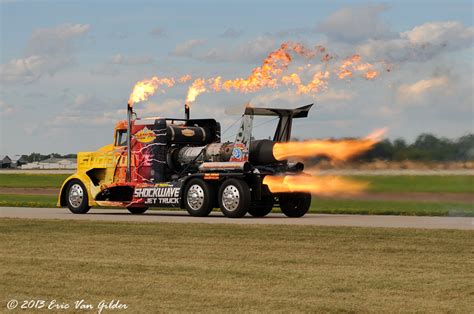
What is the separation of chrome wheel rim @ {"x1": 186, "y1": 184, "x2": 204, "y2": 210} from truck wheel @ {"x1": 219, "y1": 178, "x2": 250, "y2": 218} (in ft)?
2.88

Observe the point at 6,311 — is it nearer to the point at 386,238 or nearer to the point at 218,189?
the point at 386,238

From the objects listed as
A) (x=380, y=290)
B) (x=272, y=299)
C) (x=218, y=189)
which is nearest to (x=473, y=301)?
(x=380, y=290)

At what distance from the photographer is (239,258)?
18.3 m

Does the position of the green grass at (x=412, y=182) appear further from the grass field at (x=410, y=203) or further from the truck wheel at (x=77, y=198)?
the truck wheel at (x=77, y=198)

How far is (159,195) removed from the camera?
3303 centimetres

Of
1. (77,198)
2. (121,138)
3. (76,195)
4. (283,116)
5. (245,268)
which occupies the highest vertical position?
(283,116)

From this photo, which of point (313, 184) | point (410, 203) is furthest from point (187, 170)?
point (410, 203)

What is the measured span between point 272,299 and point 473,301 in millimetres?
2791

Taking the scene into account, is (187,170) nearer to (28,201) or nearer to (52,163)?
(28,201)

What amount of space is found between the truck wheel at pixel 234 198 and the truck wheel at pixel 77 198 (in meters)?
6.52

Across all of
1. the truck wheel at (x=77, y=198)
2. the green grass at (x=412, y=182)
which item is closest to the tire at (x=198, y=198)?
the green grass at (x=412, y=182)

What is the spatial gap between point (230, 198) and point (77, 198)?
7.34 m

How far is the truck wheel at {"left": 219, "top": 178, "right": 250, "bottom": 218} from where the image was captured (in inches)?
1190

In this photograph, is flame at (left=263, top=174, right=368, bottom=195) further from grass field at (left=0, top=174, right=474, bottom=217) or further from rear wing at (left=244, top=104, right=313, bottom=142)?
rear wing at (left=244, top=104, right=313, bottom=142)
